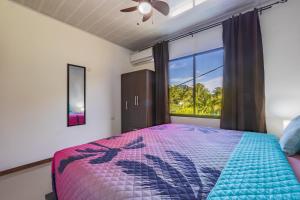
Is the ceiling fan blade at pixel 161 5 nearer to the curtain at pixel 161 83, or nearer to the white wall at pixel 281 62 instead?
the curtain at pixel 161 83

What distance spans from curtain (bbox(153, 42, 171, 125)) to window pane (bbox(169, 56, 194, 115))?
16 cm

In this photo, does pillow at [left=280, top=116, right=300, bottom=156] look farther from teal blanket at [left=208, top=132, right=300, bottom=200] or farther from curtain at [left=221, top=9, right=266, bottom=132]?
curtain at [left=221, top=9, right=266, bottom=132]

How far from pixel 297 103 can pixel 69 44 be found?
3.98 meters

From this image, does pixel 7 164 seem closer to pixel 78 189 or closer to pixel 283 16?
pixel 78 189

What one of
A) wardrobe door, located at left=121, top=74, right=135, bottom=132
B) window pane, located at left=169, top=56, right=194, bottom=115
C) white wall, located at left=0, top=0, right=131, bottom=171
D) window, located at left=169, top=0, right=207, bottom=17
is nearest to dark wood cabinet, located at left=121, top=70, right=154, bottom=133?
wardrobe door, located at left=121, top=74, right=135, bottom=132

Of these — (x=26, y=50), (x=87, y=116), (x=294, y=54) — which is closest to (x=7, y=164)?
(x=87, y=116)

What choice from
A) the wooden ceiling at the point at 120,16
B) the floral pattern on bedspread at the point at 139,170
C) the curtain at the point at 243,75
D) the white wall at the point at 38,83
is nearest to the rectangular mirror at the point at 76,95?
the white wall at the point at 38,83

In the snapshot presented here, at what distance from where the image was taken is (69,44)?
117 inches

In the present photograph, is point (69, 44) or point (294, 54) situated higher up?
point (69, 44)

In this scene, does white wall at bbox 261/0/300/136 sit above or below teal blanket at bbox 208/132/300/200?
above

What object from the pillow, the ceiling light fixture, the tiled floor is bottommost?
the tiled floor

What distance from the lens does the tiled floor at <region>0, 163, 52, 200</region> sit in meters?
1.73

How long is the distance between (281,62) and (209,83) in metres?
1.09

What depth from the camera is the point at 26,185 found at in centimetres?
194
